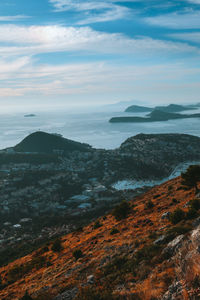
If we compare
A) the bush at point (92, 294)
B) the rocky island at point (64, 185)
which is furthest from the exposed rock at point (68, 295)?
the rocky island at point (64, 185)

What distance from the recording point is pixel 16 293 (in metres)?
23.3

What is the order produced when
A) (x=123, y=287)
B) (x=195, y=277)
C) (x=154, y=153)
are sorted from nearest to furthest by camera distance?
(x=195, y=277) → (x=123, y=287) → (x=154, y=153)

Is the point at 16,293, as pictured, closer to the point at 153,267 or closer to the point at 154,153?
the point at 153,267

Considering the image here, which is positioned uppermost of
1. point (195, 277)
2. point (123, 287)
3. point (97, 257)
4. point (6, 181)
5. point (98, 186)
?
point (195, 277)

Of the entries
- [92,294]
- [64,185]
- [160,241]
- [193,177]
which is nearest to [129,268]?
[92,294]

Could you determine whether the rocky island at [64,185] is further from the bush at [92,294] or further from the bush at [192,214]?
the bush at [192,214]

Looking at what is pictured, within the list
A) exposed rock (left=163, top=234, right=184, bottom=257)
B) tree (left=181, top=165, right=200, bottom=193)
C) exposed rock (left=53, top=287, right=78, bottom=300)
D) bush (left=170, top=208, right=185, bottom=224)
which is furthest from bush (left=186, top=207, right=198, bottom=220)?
tree (left=181, top=165, right=200, bottom=193)

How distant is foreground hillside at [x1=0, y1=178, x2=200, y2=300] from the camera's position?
13078mm

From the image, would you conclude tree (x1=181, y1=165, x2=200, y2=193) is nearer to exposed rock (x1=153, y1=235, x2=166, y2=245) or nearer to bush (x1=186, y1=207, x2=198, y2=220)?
bush (x1=186, y1=207, x2=198, y2=220)

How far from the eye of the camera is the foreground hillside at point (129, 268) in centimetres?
1308

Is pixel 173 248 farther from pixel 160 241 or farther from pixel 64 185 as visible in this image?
pixel 64 185

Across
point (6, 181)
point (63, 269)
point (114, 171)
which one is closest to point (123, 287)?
point (63, 269)

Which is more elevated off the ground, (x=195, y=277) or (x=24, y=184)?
(x=195, y=277)

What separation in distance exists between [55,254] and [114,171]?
120712mm
